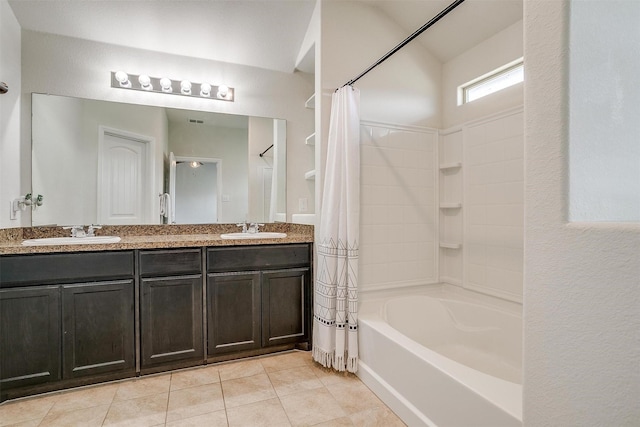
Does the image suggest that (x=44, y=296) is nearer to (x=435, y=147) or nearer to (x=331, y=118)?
(x=331, y=118)

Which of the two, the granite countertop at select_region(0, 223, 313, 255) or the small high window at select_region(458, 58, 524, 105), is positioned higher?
the small high window at select_region(458, 58, 524, 105)

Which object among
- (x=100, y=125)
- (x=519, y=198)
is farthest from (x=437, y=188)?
(x=100, y=125)

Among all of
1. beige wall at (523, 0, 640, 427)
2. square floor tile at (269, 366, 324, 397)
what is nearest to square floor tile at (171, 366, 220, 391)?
square floor tile at (269, 366, 324, 397)

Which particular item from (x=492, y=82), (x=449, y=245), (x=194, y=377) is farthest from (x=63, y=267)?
(x=492, y=82)

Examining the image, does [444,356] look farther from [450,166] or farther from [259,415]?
[450,166]

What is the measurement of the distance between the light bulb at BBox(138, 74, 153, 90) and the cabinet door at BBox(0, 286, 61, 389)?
161cm

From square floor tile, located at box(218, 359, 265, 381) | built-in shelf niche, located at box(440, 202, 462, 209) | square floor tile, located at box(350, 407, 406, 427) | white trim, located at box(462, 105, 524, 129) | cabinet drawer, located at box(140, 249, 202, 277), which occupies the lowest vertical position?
square floor tile, located at box(350, 407, 406, 427)

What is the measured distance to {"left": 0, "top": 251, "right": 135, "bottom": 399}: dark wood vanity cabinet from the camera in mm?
1747

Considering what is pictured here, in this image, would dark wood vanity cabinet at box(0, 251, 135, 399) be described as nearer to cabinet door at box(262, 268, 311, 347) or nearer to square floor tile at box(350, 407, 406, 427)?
cabinet door at box(262, 268, 311, 347)

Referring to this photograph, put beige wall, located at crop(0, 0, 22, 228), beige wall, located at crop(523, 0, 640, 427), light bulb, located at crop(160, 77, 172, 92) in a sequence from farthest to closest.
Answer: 1. light bulb, located at crop(160, 77, 172, 92)
2. beige wall, located at crop(0, 0, 22, 228)
3. beige wall, located at crop(523, 0, 640, 427)

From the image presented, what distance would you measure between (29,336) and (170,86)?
196 centimetres

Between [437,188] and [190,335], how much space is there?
2.25m

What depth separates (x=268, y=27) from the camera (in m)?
2.58

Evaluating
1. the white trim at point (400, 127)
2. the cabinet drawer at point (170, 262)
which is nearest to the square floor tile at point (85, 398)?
the cabinet drawer at point (170, 262)
